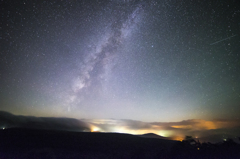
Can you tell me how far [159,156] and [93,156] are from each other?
7.79 m

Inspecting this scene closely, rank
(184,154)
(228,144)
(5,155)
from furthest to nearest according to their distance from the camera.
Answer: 1. (228,144)
2. (184,154)
3. (5,155)

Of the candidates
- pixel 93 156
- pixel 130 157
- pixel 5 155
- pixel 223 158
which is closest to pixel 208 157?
pixel 223 158

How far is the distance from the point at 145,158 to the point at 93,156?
5.85m

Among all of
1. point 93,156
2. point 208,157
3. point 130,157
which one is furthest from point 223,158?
point 93,156

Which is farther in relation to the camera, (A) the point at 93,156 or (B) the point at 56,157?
(A) the point at 93,156

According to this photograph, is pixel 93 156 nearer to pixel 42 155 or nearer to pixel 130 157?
pixel 130 157

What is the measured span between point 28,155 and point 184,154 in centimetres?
1786

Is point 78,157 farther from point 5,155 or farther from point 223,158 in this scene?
point 223,158

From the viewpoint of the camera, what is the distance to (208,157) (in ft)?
48.5

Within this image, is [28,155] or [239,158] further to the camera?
[239,158]

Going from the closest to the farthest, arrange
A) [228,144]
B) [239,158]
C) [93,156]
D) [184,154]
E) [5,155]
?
[5,155] < [93,156] < [239,158] < [184,154] < [228,144]

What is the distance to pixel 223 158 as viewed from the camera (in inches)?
580

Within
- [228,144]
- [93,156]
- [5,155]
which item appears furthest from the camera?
[228,144]

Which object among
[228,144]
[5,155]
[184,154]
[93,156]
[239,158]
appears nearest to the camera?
[5,155]
